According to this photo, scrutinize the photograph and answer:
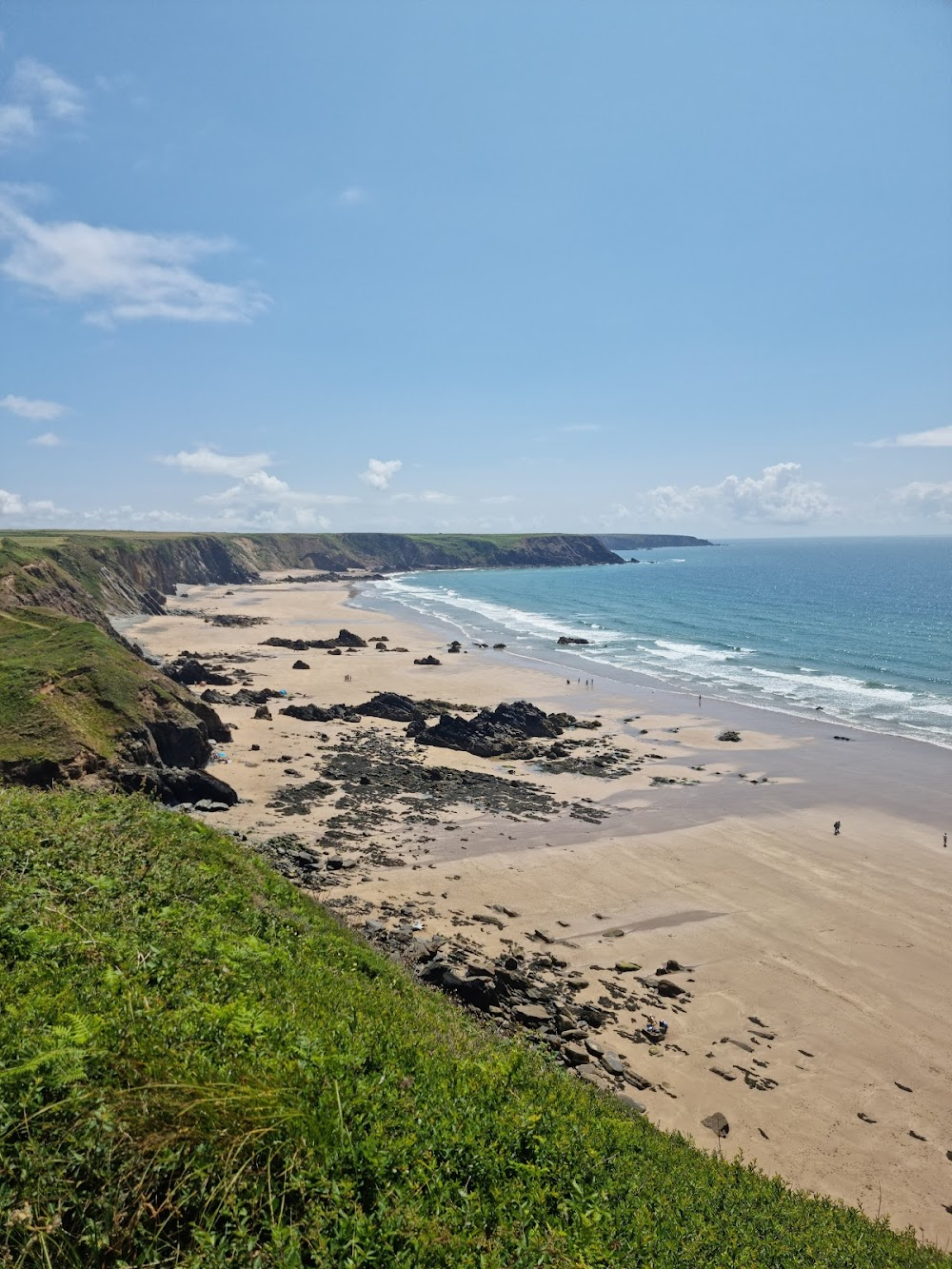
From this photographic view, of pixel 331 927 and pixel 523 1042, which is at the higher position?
pixel 331 927

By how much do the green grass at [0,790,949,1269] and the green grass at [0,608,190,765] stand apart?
16.8 meters

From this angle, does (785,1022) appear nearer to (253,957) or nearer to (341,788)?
(253,957)

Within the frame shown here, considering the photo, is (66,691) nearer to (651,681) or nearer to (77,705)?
(77,705)

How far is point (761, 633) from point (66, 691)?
82203 mm

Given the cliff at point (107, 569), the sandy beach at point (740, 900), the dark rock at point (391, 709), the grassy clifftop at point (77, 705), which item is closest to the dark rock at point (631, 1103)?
the sandy beach at point (740, 900)

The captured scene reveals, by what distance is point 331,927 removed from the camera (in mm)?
15586

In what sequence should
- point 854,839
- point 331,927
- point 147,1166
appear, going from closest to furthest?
point 147,1166, point 331,927, point 854,839

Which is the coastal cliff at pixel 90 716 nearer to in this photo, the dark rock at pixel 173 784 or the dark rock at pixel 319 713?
the dark rock at pixel 173 784

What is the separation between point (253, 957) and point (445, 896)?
47.3 ft

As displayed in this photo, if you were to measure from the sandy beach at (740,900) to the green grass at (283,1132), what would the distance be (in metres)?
5.53

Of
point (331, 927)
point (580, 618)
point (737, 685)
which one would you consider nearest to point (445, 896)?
point (331, 927)

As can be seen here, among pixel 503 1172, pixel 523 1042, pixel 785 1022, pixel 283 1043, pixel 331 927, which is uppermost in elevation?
pixel 283 1043

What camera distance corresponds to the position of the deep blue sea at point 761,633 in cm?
5847

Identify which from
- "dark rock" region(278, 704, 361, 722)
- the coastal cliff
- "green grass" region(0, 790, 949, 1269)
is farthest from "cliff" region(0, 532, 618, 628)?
"green grass" region(0, 790, 949, 1269)
